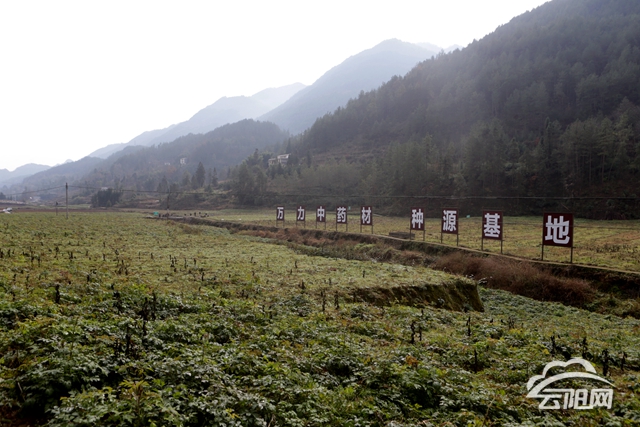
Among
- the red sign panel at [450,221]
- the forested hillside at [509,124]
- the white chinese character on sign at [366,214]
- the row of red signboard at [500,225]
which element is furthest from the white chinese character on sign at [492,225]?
the forested hillside at [509,124]

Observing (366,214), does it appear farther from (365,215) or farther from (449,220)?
(449,220)

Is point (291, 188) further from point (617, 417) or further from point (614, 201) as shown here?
point (617, 417)

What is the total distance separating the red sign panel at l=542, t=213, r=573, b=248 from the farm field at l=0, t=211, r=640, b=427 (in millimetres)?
8239

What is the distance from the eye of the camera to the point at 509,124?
407ft

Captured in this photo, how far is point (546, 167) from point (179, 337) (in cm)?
8105

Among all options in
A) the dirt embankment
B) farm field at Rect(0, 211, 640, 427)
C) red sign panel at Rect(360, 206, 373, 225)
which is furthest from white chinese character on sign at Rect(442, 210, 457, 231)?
farm field at Rect(0, 211, 640, 427)

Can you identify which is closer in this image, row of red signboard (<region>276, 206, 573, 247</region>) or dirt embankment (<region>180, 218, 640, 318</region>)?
dirt embankment (<region>180, 218, 640, 318</region>)

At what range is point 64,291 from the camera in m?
9.75

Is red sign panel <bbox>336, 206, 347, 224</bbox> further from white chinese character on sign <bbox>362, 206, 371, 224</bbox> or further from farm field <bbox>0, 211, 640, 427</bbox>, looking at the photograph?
farm field <bbox>0, 211, 640, 427</bbox>

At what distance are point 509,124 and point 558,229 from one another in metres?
119

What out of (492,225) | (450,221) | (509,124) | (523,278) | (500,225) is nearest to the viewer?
(523,278)

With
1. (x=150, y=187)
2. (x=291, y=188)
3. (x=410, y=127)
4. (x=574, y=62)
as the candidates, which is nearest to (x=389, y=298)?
(x=291, y=188)

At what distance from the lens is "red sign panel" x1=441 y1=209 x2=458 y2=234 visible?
27.9 meters

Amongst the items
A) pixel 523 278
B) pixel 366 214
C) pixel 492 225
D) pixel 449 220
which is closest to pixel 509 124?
pixel 366 214
